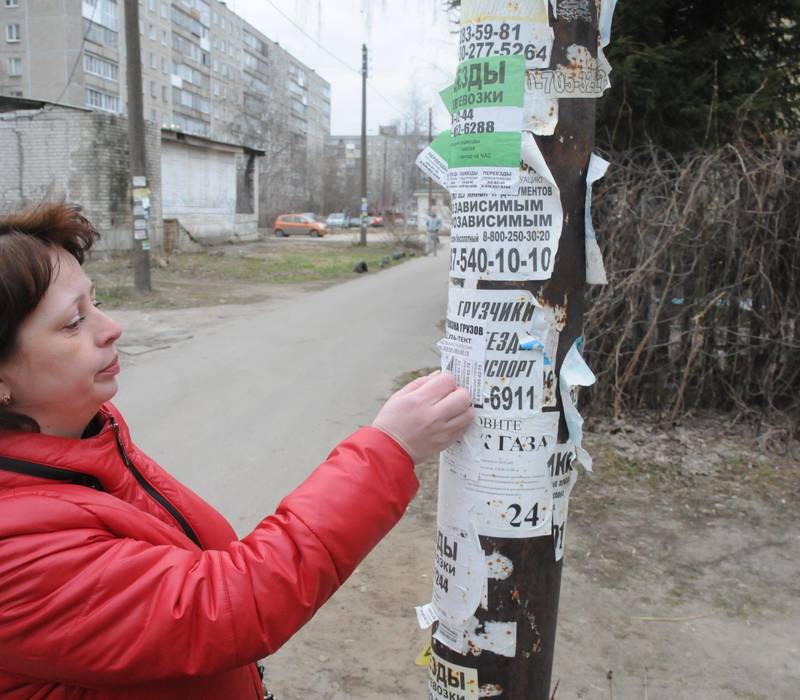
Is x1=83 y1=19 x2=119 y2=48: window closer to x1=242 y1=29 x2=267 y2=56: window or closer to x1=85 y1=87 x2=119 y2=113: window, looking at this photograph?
x1=85 y1=87 x2=119 y2=113: window

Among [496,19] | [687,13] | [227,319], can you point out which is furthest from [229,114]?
[496,19]

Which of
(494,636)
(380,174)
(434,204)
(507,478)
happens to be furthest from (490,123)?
(380,174)

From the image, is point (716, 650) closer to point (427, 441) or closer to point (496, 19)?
point (427, 441)

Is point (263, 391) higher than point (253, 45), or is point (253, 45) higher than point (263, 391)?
point (253, 45)

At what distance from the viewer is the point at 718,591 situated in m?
3.69

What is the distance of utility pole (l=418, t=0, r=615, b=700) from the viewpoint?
1475 mm

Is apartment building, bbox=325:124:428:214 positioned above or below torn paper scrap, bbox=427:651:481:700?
above

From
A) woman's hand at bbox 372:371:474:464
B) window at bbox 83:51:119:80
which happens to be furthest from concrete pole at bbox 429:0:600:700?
window at bbox 83:51:119:80

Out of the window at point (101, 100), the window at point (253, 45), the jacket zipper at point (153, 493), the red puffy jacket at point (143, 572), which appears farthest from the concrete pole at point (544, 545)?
the window at point (253, 45)

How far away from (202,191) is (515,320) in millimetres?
27040

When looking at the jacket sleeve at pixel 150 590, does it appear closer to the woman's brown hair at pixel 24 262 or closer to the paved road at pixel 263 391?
the woman's brown hair at pixel 24 262

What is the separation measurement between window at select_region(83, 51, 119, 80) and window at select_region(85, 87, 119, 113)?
4.24ft

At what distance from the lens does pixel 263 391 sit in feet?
24.4

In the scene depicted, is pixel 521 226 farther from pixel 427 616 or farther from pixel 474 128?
→ pixel 427 616
